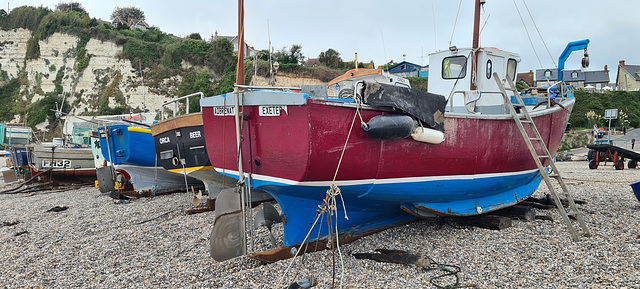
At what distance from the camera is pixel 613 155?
53.4 ft

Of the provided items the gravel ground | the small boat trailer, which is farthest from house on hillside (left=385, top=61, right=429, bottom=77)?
the gravel ground

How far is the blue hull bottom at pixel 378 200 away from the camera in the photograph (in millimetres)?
4664

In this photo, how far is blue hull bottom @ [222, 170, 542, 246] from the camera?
4.66m

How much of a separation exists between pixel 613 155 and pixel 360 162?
16833 mm

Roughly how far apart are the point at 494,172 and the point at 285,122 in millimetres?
3569

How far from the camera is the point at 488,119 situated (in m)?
5.59

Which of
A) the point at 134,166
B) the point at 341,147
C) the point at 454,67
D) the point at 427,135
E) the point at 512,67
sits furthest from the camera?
the point at 134,166

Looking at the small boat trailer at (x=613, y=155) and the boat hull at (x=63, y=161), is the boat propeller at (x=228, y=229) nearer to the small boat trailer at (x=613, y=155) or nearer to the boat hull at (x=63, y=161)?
the boat hull at (x=63, y=161)

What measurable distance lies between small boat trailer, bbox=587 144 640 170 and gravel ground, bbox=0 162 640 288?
10108mm

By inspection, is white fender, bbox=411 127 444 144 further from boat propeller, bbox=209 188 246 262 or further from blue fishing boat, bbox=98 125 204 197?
blue fishing boat, bbox=98 125 204 197

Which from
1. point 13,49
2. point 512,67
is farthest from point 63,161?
point 13,49

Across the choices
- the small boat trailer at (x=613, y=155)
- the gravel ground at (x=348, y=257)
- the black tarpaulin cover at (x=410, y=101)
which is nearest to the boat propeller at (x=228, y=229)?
the gravel ground at (x=348, y=257)

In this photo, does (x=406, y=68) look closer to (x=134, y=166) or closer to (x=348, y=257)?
(x=134, y=166)

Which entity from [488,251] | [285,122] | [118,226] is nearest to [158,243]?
[118,226]
